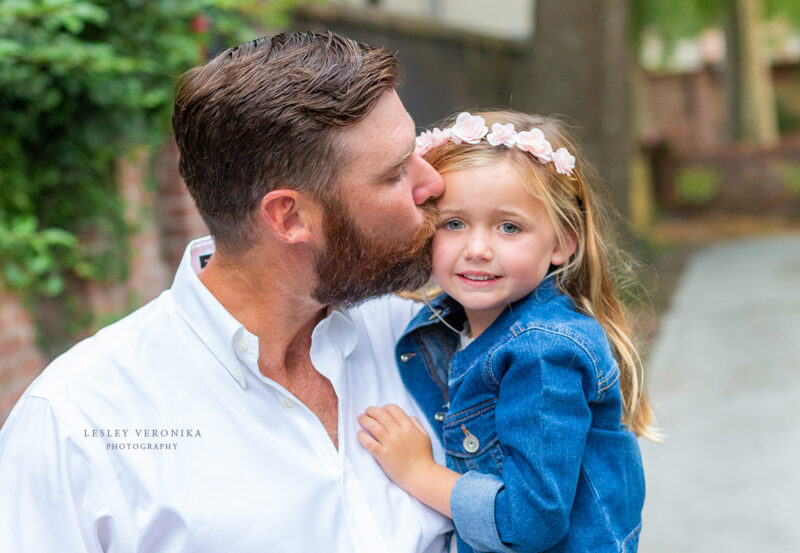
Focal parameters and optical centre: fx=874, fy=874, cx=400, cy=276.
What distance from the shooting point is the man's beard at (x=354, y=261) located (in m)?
1.78

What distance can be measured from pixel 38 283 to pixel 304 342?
2.07m

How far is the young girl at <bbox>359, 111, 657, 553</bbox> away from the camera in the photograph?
1685 mm

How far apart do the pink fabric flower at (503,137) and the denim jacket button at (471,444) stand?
24.4 inches

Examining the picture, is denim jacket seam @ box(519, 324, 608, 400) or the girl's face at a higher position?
the girl's face

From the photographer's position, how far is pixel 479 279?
1.82 metres

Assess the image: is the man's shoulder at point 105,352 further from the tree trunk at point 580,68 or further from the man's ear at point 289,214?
the tree trunk at point 580,68

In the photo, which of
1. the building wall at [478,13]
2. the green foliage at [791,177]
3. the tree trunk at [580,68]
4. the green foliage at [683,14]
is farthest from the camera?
the green foliage at [683,14]

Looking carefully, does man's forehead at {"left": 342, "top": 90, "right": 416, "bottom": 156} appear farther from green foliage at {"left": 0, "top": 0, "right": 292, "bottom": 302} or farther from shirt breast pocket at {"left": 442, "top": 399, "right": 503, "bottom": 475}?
green foliage at {"left": 0, "top": 0, "right": 292, "bottom": 302}

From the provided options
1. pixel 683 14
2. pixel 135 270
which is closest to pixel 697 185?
pixel 683 14

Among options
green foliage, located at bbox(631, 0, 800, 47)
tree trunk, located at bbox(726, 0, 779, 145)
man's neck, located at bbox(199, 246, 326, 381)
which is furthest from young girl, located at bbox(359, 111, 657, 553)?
tree trunk, located at bbox(726, 0, 779, 145)

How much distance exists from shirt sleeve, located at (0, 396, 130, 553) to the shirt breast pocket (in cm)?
70

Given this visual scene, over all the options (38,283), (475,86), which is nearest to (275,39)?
(38,283)

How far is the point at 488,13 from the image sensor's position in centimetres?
1117

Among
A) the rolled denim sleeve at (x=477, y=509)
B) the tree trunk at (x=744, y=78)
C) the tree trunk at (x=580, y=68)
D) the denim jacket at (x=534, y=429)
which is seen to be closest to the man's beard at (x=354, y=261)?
the denim jacket at (x=534, y=429)
